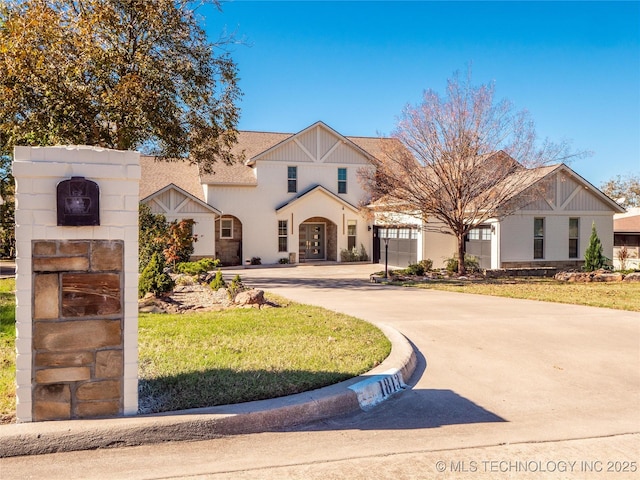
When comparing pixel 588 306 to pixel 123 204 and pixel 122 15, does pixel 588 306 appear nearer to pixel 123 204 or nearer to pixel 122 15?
pixel 123 204

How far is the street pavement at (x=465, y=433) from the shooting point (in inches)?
162

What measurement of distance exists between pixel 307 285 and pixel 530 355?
1164cm

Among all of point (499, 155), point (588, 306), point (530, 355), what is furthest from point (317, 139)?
point (530, 355)

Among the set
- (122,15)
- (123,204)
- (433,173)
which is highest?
(122,15)

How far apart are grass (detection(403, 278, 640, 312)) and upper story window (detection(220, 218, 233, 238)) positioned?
1358 centimetres

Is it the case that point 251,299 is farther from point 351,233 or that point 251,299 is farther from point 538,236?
point 351,233

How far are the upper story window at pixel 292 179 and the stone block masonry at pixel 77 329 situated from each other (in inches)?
1011

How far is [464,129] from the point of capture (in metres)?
20.1

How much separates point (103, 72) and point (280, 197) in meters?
14.8

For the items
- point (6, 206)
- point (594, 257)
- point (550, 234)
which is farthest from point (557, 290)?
point (6, 206)

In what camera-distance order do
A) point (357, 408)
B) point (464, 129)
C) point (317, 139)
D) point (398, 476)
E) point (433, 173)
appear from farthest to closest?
point (317, 139) < point (433, 173) < point (464, 129) < point (357, 408) < point (398, 476)

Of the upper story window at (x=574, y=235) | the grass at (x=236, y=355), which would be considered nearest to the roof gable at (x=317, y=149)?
the upper story window at (x=574, y=235)

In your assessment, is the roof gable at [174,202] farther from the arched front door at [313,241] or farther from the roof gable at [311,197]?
the arched front door at [313,241]

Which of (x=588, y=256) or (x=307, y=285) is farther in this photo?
(x=588, y=256)
